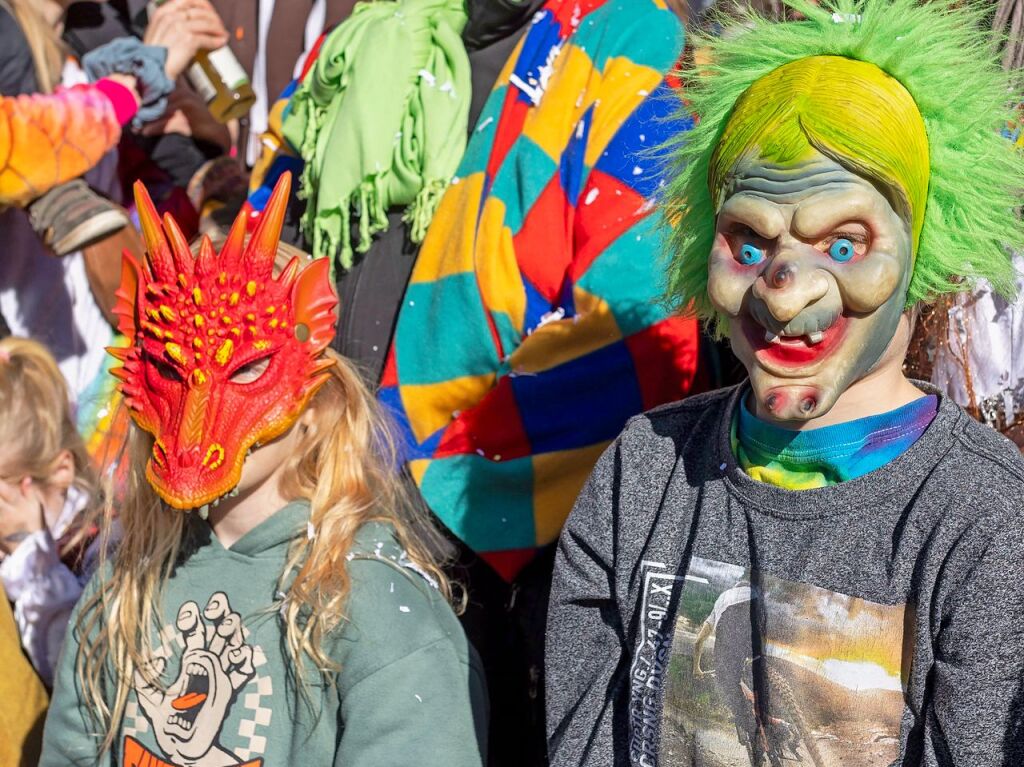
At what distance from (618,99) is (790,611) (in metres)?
0.94

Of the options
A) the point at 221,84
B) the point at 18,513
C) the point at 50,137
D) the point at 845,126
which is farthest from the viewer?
the point at 221,84

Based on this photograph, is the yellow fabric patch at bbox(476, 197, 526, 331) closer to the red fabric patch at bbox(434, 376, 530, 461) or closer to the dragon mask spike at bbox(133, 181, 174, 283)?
the red fabric patch at bbox(434, 376, 530, 461)

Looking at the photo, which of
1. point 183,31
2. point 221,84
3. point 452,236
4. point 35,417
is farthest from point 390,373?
point 183,31

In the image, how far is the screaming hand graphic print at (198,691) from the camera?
1.83 meters

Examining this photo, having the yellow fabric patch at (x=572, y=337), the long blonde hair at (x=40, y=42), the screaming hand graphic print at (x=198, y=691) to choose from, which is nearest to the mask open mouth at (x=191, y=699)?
the screaming hand graphic print at (x=198, y=691)

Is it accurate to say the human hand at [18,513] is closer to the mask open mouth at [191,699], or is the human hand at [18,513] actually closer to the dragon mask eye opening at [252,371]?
the mask open mouth at [191,699]

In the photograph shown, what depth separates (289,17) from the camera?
3.60 meters

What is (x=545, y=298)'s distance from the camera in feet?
6.68

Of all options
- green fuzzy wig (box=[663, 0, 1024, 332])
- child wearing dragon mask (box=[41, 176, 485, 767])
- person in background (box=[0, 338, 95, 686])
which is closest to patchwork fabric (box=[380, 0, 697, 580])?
child wearing dragon mask (box=[41, 176, 485, 767])

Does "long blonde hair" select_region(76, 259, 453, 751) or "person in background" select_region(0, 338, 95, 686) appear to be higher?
"long blonde hair" select_region(76, 259, 453, 751)

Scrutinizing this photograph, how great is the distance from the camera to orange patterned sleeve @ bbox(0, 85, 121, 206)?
2.83 metres

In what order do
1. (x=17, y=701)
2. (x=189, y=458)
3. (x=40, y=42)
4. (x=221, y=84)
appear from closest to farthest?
(x=189, y=458), (x=17, y=701), (x=40, y=42), (x=221, y=84)

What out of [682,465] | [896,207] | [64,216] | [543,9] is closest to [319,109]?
[543,9]

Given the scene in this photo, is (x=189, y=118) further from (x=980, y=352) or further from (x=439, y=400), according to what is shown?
(x=980, y=352)
